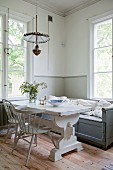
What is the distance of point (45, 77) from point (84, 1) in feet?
7.78

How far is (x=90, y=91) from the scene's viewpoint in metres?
4.55

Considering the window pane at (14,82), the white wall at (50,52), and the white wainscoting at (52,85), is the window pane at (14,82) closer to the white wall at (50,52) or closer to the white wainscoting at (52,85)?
the white wall at (50,52)

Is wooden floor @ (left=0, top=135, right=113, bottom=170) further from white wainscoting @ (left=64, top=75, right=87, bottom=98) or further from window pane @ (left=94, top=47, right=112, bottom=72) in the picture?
window pane @ (left=94, top=47, right=112, bottom=72)

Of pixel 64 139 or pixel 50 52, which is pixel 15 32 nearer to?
pixel 50 52

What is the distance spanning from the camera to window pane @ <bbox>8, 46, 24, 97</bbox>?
4.25 meters

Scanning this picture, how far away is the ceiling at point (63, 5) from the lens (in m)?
4.58

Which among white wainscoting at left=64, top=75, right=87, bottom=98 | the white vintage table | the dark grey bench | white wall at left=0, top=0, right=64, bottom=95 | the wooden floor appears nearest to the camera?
the wooden floor

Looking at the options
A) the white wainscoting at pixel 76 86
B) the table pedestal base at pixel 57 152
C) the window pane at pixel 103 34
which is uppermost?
the window pane at pixel 103 34

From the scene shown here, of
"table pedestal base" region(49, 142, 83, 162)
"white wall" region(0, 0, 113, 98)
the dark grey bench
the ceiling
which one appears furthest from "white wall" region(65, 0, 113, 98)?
"table pedestal base" region(49, 142, 83, 162)

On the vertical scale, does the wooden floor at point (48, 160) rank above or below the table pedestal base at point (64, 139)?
below

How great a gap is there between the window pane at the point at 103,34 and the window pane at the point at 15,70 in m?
2.06

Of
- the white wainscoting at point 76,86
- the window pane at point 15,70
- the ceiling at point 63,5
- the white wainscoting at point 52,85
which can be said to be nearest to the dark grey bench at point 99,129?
the white wainscoting at point 76,86

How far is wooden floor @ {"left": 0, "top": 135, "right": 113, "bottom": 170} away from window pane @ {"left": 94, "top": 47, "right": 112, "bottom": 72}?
6.92 feet

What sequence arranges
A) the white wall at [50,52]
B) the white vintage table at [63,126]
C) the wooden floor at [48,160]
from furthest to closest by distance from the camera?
1. the white wall at [50,52]
2. the white vintage table at [63,126]
3. the wooden floor at [48,160]
